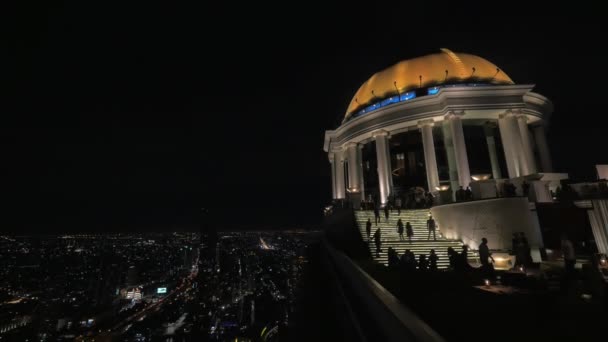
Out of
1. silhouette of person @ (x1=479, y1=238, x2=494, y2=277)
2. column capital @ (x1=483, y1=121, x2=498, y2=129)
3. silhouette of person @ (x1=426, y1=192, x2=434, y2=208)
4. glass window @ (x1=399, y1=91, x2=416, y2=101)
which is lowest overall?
silhouette of person @ (x1=479, y1=238, x2=494, y2=277)

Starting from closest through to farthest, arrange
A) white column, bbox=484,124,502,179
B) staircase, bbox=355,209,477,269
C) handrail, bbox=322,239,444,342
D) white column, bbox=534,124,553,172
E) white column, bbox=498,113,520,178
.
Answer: handrail, bbox=322,239,444,342, staircase, bbox=355,209,477,269, white column, bbox=498,113,520,178, white column, bbox=534,124,553,172, white column, bbox=484,124,502,179

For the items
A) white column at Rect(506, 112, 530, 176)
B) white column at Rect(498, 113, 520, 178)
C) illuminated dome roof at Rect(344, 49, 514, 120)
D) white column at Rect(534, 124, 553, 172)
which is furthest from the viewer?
illuminated dome roof at Rect(344, 49, 514, 120)

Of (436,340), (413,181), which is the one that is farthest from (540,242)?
(413,181)

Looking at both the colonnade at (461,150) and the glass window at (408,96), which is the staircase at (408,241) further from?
the glass window at (408,96)

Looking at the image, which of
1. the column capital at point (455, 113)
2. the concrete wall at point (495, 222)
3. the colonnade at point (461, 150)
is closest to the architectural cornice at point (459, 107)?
the column capital at point (455, 113)

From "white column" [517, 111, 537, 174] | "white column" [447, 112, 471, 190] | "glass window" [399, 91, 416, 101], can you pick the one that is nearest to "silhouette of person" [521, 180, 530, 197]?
"white column" [447, 112, 471, 190]

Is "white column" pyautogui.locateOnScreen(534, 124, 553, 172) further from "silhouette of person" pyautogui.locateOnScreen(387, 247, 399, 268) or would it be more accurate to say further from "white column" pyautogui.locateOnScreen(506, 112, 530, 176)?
"silhouette of person" pyautogui.locateOnScreen(387, 247, 399, 268)
